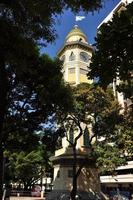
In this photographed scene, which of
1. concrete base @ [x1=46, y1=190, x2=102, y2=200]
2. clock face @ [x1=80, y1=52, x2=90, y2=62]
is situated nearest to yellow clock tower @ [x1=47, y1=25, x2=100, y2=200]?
concrete base @ [x1=46, y1=190, x2=102, y2=200]

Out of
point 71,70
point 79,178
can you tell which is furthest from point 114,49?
point 71,70

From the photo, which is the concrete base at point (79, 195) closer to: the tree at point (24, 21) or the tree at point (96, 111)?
the tree at point (96, 111)

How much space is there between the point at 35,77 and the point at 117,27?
16668 millimetres

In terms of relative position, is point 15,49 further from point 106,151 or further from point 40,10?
point 106,151

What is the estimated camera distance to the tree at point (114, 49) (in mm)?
5383

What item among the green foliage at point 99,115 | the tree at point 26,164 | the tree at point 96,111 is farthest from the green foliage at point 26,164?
the green foliage at point 99,115

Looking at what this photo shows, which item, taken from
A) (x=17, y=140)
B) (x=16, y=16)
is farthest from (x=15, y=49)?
(x=17, y=140)

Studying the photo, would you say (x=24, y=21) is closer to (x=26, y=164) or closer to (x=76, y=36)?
(x=76, y=36)

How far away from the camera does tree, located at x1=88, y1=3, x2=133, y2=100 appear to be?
538 centimetres

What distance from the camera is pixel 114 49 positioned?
5.59 meters

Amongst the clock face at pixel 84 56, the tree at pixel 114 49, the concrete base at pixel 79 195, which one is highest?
the clock face at pixel 84 56

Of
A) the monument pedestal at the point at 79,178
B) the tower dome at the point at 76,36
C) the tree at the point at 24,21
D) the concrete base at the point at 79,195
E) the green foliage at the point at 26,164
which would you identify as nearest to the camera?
the tree at the point at 24,21

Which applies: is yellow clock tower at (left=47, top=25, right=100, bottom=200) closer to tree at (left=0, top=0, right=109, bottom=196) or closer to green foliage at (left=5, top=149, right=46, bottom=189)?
green foliage at (left=5, top=149, right=46, bottom=189)

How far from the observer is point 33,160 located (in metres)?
51.7
